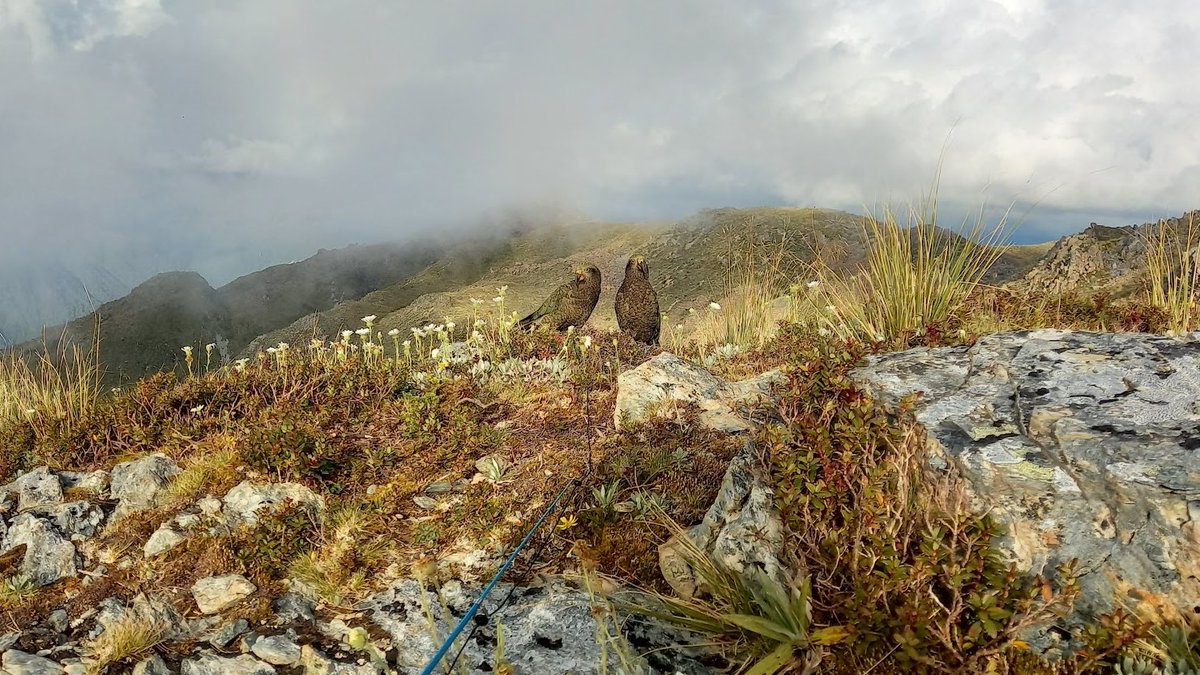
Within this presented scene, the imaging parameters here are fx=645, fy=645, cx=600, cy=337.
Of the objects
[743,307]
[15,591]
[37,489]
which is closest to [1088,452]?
[15,591]

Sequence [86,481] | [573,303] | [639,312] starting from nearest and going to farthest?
[86,481]
[639,312]
[573,303]

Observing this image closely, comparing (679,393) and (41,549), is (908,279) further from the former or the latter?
A: (41,549)

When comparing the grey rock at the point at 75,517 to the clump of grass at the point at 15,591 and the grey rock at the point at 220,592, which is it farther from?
the grey rock at the point at 220,592

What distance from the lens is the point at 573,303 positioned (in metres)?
10.8

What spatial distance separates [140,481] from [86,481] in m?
0.68

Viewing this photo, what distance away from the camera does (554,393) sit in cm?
650

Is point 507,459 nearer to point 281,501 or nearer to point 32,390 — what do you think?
point 281,501

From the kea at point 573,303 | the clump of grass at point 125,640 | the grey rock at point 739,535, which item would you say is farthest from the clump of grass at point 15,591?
the kea at point 573,303

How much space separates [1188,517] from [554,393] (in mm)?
4921

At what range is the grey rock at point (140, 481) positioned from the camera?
499 centimetres

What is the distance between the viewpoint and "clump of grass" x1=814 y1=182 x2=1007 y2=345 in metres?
5.80

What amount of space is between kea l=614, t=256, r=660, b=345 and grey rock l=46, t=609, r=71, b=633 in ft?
23.8

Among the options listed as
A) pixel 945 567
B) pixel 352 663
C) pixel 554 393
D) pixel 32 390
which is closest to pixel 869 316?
pixel 554 393

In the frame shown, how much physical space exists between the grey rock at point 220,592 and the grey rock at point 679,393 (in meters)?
2.87
